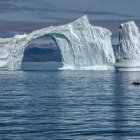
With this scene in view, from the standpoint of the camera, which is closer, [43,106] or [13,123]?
[13,123]

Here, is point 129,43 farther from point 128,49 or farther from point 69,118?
point 69,118

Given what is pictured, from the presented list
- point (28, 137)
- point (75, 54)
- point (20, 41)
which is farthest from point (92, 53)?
point (28, 137)

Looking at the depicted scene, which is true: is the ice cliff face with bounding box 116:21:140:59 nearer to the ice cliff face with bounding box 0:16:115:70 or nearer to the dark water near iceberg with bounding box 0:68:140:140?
the ice cliff face with bounding box 0:16:115:70

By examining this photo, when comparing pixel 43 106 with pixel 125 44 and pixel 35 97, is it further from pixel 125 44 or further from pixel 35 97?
pixel 125 44

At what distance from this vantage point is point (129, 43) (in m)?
117

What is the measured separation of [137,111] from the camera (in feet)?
136

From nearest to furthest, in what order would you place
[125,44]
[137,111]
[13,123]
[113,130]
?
[113,130] < [13,123] < [137,111] < [125,44]

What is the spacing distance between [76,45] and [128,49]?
12.2m

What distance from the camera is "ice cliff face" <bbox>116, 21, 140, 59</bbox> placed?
116250 millimetres

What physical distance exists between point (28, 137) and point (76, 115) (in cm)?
946

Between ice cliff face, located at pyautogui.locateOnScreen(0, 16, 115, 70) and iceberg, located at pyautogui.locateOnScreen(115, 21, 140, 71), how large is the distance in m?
4.43

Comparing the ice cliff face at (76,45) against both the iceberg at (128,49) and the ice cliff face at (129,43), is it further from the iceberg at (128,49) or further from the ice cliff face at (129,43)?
the iceberg at (128,49)

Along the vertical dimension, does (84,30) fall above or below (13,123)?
above

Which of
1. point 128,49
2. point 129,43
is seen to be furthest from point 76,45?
point 129,43
